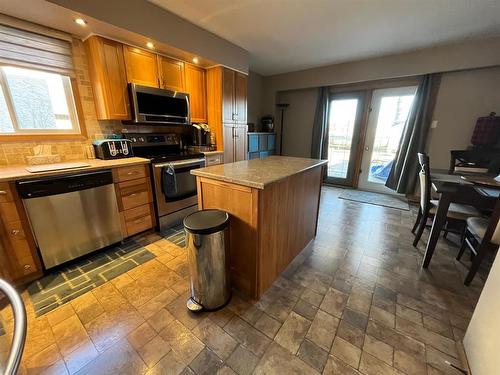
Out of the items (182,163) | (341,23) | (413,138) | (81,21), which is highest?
(341,23)

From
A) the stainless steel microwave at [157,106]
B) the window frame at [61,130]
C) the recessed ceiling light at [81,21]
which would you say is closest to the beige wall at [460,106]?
the stainless steel microwave at [157,106]

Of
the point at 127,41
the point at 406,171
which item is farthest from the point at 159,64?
the point at 406,171

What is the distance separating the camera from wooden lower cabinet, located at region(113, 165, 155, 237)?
2.27 metres

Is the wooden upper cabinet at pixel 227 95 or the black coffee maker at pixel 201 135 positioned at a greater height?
the wooden upper cabinet at pixel 227 95

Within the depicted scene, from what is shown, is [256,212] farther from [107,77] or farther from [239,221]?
[107,77]

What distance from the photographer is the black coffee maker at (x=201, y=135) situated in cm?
326

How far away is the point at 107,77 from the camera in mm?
2311

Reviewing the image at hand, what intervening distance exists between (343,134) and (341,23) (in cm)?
244

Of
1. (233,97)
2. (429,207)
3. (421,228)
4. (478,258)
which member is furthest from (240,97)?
(478,258)

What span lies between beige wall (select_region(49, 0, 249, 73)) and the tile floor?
247 cm

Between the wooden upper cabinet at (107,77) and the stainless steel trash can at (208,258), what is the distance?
1.90 metres

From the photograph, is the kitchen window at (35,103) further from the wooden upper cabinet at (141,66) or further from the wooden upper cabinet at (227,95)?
the wooden upper cabinet at (227,95)

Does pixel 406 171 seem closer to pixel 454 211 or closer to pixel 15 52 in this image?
pixel 454 211

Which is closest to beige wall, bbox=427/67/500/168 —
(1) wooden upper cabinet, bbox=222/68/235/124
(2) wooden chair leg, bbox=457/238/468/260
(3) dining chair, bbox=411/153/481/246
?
(3) dining chair, bbox=411/153/481/246
